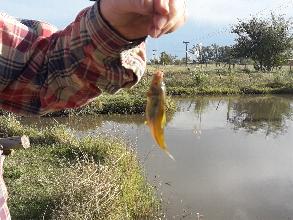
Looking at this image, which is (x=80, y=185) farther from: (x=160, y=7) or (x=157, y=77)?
(x=160, y=7)

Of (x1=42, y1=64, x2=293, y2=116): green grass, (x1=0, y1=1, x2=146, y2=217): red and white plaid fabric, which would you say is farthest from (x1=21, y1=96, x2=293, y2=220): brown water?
(x1=0, y1=1, x2=146, y2=217): red and white plaid fabric

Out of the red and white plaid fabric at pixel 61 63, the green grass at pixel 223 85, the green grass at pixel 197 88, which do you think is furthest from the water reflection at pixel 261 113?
the red and white plaid fabric at pixel 61 63

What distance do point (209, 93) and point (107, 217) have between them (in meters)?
18.7

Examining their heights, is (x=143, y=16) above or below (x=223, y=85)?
above

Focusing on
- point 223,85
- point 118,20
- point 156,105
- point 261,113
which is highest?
Result: point 118,20

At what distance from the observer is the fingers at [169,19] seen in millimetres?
895

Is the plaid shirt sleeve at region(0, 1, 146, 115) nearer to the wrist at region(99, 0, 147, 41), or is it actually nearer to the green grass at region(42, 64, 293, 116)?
the wrist at region(99, 0, 147, 41)

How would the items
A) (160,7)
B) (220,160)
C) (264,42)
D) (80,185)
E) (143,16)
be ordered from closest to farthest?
(160,7), (143,16), (80,185), (220,160), (264,42)

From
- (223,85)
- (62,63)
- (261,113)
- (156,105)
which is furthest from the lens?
(223,85)

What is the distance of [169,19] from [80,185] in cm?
528

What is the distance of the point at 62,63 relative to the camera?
148 cm

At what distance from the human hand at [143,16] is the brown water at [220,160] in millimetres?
5997

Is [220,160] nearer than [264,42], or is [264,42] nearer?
[220,160]

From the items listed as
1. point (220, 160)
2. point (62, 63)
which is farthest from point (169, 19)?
point (220, 160)
